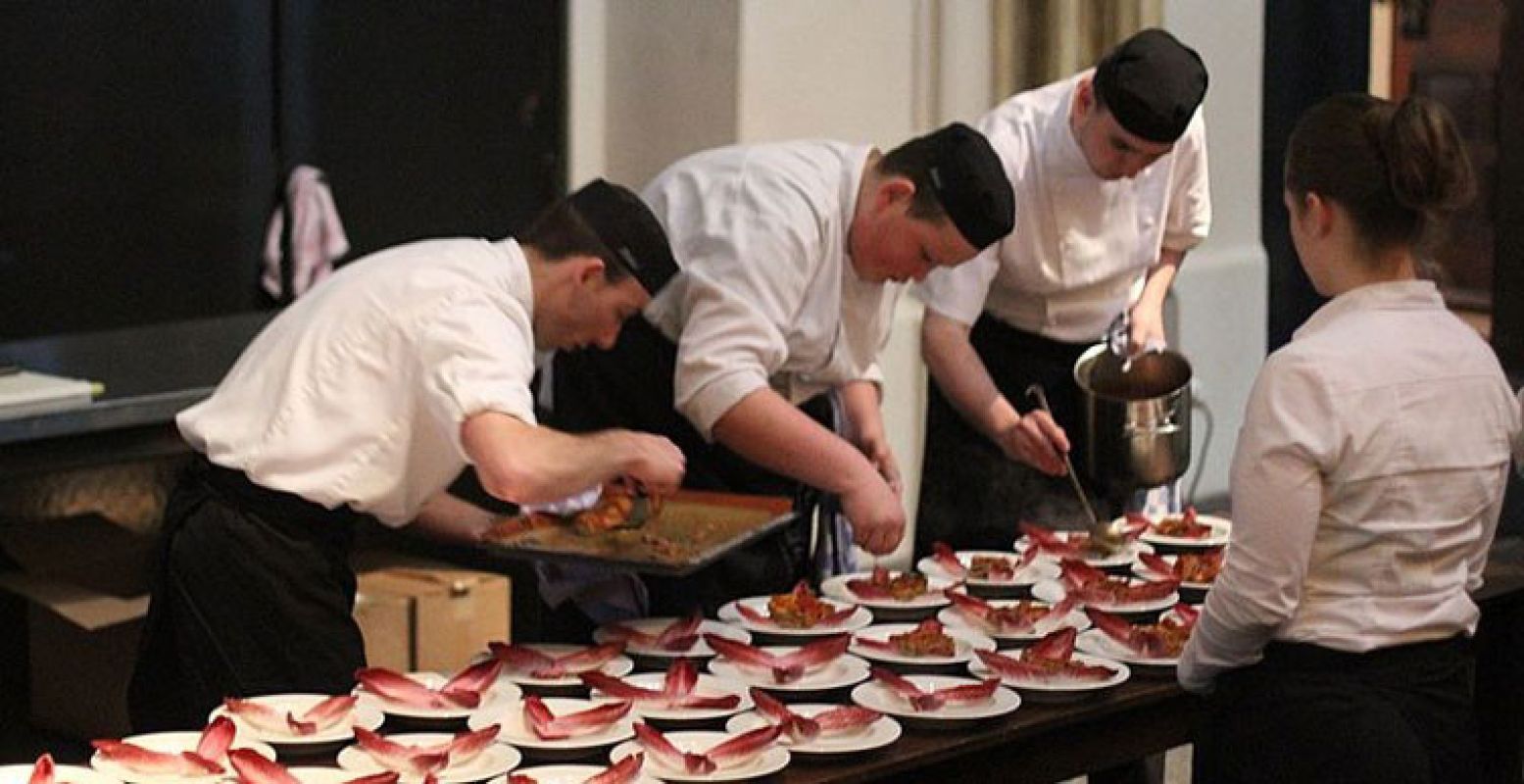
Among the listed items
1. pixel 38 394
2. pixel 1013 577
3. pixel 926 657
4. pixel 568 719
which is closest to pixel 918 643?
pixel 926 657

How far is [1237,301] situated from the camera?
7312mm

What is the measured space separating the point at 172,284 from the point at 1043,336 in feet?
6.40

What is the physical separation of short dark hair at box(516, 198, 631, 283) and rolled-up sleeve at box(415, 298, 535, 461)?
0.45 ft

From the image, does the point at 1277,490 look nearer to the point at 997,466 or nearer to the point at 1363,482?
the point at 1363,482

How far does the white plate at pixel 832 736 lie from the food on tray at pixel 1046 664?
0.91 feet

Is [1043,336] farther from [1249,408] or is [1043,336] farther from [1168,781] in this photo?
[1249,408]

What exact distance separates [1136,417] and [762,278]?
0.78 m

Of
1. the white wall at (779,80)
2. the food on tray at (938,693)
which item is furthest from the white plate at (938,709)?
the white wall at (779,80)

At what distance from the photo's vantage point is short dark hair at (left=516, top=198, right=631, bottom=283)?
341 centimetres

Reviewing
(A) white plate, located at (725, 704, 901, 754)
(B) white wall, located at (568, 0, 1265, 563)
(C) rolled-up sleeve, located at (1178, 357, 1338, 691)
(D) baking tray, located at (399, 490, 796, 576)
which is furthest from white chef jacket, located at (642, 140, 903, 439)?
(B) white wall, located at (568, 0, 1265, 563)

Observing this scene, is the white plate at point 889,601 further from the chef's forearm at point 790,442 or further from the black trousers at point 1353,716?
the black trousers at point 1353,716

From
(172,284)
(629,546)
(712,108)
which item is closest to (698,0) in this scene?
(712,108)

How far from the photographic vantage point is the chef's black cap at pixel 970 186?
12.3 feet

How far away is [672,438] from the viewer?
13.1ft
